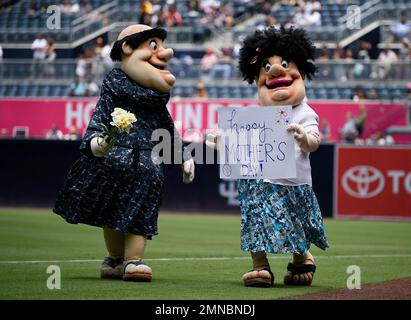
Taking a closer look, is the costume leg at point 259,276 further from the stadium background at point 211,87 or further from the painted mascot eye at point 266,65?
the stadium background at point 211,87

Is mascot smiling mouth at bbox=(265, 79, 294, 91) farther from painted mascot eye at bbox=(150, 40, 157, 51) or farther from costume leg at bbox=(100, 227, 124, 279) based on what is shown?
costume leg at bbox=(100, 227, 124, 279)

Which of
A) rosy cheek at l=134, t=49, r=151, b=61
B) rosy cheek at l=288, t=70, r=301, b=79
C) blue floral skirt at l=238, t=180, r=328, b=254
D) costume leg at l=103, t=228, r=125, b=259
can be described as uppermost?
rosy cheek at l=134, t=49, r=151, b=61

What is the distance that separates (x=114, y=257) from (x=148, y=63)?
1.76 m

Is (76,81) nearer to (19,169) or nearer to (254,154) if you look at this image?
(19,169)

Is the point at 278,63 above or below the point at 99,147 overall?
above

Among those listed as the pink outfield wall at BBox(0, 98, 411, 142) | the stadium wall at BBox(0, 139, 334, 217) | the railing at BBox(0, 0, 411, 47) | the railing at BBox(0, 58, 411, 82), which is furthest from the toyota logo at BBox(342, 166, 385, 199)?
the railing at BBox(0, 0, 411, 47)

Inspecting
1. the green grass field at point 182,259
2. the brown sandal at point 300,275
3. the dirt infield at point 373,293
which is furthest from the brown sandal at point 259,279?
the dirt infield at point 373,293

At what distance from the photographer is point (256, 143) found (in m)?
9.54

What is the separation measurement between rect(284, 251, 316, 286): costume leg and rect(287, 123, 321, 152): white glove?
97cm

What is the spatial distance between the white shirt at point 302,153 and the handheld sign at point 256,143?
14cm

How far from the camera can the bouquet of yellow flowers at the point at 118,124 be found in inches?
362

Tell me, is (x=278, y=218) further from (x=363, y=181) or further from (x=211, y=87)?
(x=211, y=87)

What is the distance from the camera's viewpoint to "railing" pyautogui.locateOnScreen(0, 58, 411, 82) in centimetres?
2542

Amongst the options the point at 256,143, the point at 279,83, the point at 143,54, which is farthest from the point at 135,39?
the point at 256,143
